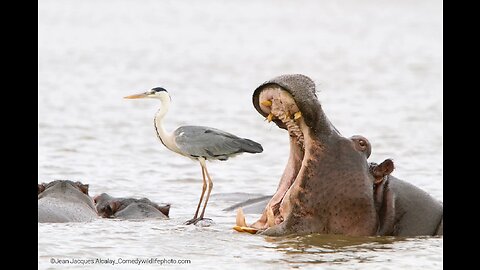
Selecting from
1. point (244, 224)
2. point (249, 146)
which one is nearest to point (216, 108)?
point (249, 146)

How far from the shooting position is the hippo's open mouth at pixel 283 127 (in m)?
6.95

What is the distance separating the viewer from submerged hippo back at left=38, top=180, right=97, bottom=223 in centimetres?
792

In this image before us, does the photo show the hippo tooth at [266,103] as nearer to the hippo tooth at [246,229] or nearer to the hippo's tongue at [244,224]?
the hippo's tongue at [244,224]

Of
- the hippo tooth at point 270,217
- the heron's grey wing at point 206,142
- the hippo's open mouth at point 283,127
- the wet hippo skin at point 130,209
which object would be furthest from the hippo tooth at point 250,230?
the heron's grey wing at point 206,142

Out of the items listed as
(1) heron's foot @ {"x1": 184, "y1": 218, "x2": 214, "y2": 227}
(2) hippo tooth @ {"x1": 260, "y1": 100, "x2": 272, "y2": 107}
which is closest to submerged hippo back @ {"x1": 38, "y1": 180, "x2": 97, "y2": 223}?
(1) heron's foot @ {"x1": 184, "y1": 218, "x2": 214, "y2": 227}

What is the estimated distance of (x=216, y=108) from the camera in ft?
55.1

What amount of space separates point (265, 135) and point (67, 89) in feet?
17.1

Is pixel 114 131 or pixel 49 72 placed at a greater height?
pixel 49 72

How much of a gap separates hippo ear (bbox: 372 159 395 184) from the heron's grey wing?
64.9 inches

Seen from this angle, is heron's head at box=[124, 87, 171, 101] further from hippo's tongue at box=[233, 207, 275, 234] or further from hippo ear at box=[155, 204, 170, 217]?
hippo's tongue at box=[233, 207, 275, 234]
